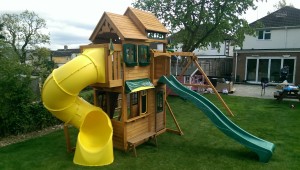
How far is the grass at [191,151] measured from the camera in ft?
25.7

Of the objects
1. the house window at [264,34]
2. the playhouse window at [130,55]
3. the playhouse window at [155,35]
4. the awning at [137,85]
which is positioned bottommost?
the awning at [137,85]

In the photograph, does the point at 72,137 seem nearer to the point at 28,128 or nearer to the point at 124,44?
the point at 28,128

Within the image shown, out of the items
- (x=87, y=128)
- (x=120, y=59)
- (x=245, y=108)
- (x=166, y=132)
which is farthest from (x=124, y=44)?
(x=245, y=108)

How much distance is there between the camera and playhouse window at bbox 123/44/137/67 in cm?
855

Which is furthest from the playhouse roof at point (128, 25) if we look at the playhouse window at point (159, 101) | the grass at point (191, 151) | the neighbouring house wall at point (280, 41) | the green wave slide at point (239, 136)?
the neighbouring house wall at point (280, 41)

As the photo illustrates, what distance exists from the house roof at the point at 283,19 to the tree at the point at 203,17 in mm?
7664

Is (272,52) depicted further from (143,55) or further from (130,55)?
(130,55)

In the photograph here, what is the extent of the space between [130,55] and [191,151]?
404cm

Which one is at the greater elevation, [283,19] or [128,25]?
[283,19]

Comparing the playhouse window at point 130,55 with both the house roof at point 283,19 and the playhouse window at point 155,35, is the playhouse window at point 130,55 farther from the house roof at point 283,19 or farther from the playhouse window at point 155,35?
the house roof at point 283,19

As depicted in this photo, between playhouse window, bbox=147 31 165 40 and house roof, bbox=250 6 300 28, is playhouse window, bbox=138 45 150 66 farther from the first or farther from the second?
house roof, bbox=250 6 300 28

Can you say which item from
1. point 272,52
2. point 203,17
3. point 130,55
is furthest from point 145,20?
point 272,52

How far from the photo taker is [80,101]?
8414mm

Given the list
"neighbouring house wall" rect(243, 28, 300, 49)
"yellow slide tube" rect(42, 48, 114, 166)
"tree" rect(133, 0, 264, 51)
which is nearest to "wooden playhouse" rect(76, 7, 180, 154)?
"yellow slide tube" rect(42, 48, 114, 166)
